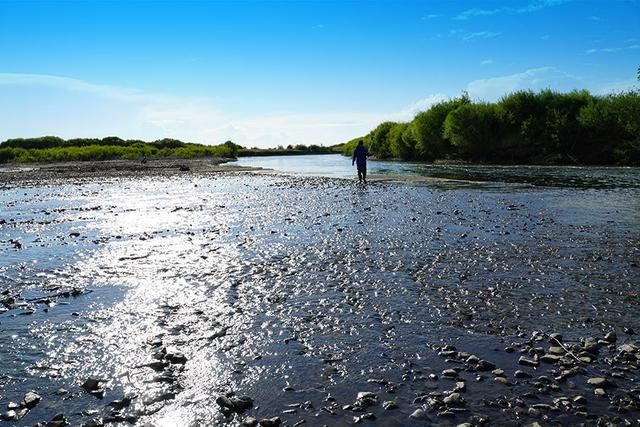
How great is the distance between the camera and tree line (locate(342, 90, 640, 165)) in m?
78.4

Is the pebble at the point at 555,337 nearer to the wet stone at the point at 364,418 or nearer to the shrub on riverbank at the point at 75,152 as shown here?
the wet stone at the point at 364,418

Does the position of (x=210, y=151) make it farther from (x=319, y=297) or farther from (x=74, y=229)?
(x=319, y=297)

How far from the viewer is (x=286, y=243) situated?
18938mm

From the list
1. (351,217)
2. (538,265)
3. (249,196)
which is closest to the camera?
(538,265)

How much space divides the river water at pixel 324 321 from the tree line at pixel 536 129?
6776cm

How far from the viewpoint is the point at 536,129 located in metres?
87.1

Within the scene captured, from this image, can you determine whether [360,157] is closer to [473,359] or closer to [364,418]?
[473,359]

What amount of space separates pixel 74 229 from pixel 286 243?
38.8 ft

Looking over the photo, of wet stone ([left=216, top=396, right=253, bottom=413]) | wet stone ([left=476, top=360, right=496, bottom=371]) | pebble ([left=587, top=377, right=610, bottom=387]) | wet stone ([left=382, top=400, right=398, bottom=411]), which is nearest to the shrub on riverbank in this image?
wet stone ([left=216, top=396, right=253, bottom=413])

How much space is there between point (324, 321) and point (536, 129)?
Result: 88550 mm

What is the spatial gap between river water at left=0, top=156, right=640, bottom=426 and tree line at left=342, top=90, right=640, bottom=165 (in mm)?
67762

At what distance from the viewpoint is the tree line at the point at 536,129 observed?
78438 millimetres

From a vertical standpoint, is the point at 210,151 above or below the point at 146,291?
above

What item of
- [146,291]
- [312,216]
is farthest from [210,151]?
[146,291]
